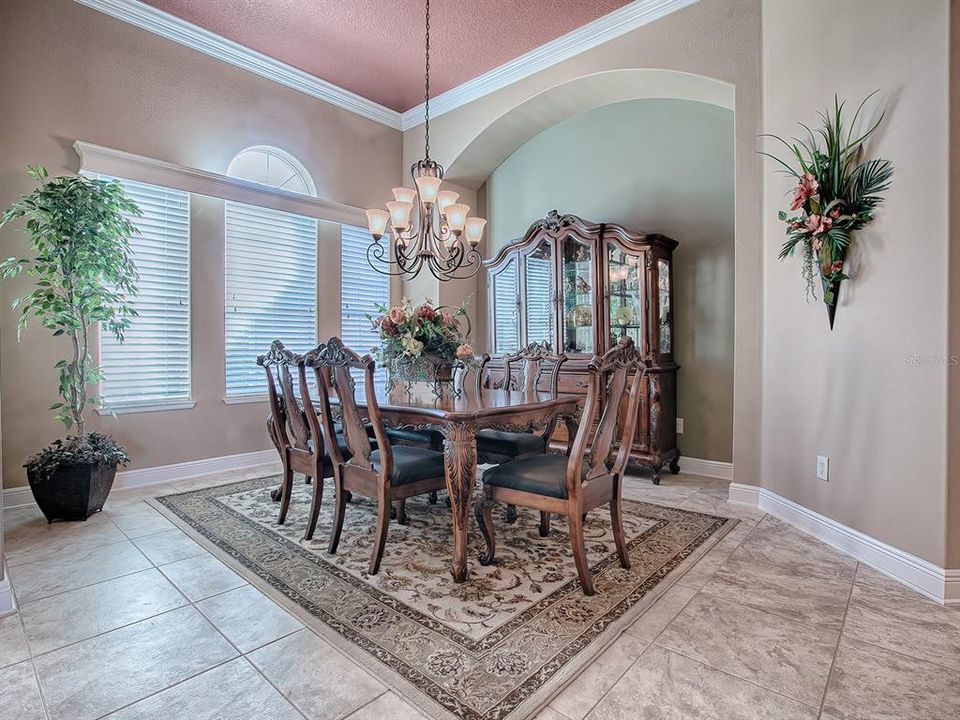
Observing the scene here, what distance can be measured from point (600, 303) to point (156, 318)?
3.41m

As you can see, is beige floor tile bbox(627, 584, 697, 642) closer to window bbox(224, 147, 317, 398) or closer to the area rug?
the area rug

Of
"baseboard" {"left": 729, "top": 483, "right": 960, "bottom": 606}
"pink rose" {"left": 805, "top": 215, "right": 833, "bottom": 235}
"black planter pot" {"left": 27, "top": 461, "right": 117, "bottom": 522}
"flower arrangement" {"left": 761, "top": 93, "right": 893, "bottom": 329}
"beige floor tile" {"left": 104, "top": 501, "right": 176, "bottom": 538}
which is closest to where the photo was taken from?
"baseboard" {"left": 729, "top": 483, "right": 960, "bottom": 606}

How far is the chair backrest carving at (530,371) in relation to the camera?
3251 millimetres

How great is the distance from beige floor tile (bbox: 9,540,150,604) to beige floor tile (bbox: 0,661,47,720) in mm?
583

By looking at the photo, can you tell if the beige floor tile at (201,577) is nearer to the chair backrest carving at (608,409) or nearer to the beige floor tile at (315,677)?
the beige floor tile at (315,677)

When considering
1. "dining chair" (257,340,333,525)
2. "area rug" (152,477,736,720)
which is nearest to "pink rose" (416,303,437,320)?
"dining chair" (257,340,333,525)

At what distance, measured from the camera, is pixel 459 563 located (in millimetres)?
2207

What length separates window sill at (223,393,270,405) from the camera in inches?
167

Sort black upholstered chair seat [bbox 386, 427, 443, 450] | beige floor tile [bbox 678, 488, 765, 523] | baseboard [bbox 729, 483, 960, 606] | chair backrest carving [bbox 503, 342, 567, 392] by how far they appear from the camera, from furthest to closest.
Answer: black upholstered chair seat [bbox 386, 427, 443, 450] < chair backrest carving [bbox 503, 342, 567, 392] < beige floor tile [bbox 678, 488, 765, 523] < baseboard [bbox 729, 483, 960, 606]

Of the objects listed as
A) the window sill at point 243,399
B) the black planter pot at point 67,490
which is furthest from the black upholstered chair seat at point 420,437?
the black planter pot at point 67,490

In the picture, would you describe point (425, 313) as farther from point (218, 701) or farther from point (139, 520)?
point (139, 520)

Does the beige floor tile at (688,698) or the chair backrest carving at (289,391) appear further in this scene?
the chair backrest carving at (289,391)

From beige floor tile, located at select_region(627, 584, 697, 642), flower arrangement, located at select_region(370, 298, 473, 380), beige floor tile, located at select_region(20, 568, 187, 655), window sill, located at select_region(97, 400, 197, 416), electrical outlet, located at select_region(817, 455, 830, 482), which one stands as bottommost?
beige floor tile, located at select_region(627, 584, 697, 642)

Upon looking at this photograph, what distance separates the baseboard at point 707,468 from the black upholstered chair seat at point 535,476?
2.17m
